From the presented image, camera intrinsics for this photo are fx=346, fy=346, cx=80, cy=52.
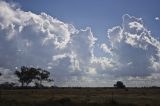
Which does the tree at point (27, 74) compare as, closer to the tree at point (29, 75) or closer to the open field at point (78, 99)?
the tree at point (29, 75)

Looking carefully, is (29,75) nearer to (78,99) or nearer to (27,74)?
(27,74)

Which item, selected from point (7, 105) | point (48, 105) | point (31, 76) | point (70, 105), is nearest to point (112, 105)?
point (70, 105)

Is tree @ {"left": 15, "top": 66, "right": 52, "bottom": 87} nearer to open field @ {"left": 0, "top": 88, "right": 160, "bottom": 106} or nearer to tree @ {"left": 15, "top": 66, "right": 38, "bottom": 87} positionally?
tree @ {"left": 15, "top": 66, "right": 38, "bottom": 87}

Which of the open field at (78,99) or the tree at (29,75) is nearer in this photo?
the open field at (78,99)

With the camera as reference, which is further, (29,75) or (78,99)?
(29,75)

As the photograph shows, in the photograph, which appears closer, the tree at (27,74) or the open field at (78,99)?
the open field at (78,99)

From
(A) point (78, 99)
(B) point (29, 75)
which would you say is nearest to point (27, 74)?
(B) point (29, 75)

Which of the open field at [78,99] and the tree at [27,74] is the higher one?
the tree at [27,74]

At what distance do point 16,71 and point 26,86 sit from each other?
1045 centimetres

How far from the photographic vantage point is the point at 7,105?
38562 mm

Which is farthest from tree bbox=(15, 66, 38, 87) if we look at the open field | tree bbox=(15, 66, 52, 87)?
the open field

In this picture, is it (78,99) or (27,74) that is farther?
(27,74)

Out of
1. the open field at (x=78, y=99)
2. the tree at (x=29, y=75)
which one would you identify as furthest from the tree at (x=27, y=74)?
the open field at (x=78, y=99)

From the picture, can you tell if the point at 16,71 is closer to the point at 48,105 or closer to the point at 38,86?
the point at 38,86
